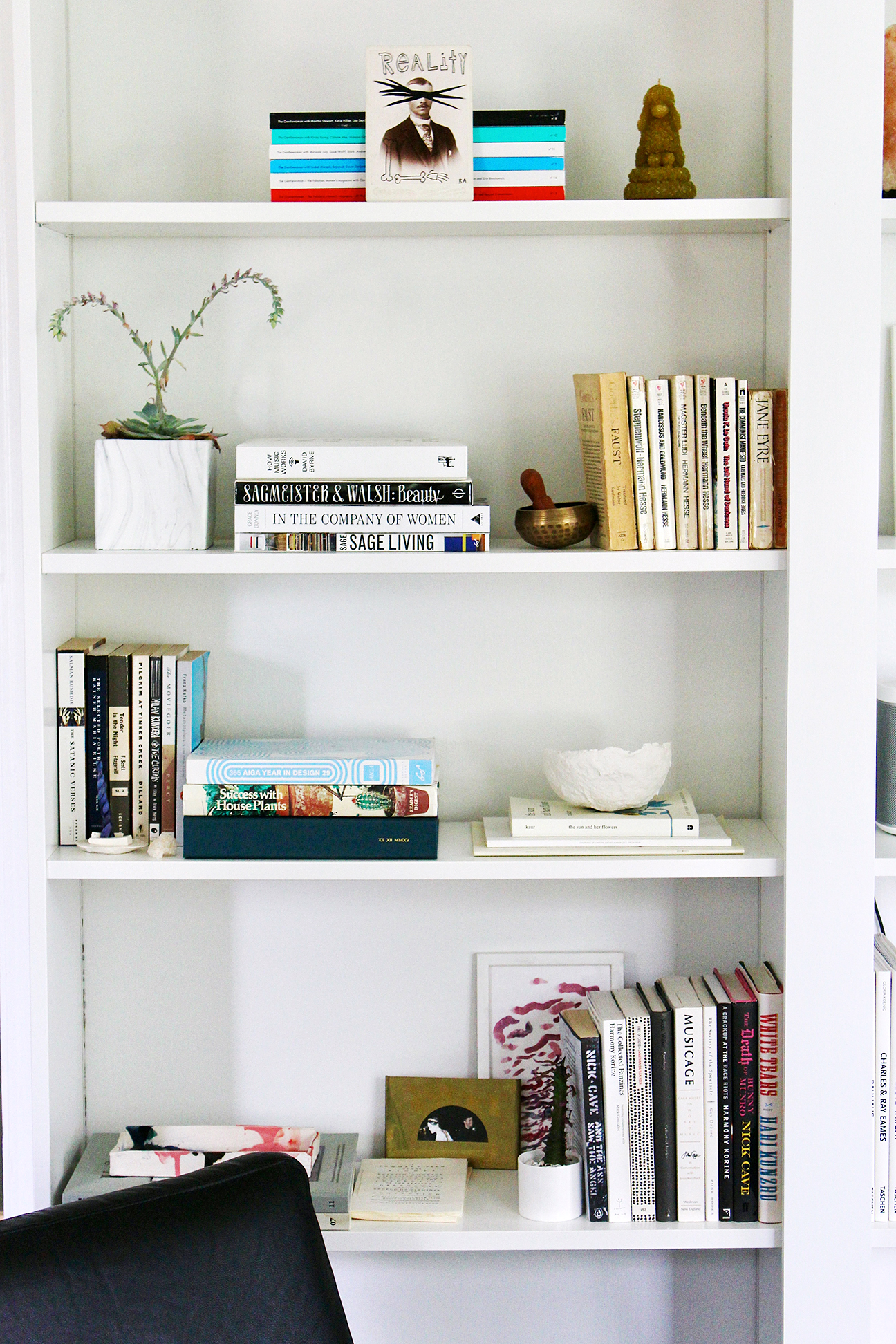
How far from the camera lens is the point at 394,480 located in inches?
59.9

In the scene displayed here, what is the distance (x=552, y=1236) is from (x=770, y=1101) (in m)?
0.32

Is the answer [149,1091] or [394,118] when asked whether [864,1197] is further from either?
[394,118]

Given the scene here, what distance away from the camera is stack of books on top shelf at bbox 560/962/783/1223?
1.57 meters

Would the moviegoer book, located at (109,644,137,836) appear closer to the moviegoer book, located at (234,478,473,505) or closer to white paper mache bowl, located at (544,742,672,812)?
the moviegoer book, located at (234,478,473,505)

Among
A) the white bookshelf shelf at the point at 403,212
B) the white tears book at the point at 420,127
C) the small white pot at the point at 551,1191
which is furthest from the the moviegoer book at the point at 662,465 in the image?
the small white pot at the point at 551,1191

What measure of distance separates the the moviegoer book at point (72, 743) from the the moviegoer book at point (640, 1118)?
732 millimetres

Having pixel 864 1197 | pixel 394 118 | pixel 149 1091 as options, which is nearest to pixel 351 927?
pixel 149 1091

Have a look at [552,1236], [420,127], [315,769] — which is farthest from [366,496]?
[552,1236]

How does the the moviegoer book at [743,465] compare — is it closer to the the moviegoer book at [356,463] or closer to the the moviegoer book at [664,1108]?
the the moviegoer book at [356,463]

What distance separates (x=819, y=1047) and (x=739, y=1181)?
21 centimetres

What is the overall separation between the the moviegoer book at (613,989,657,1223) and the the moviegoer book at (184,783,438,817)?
375mm

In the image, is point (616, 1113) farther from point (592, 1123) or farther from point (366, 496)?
point (366, 496)

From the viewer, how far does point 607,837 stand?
1.56m

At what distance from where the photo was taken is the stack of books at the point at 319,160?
1518 mm
